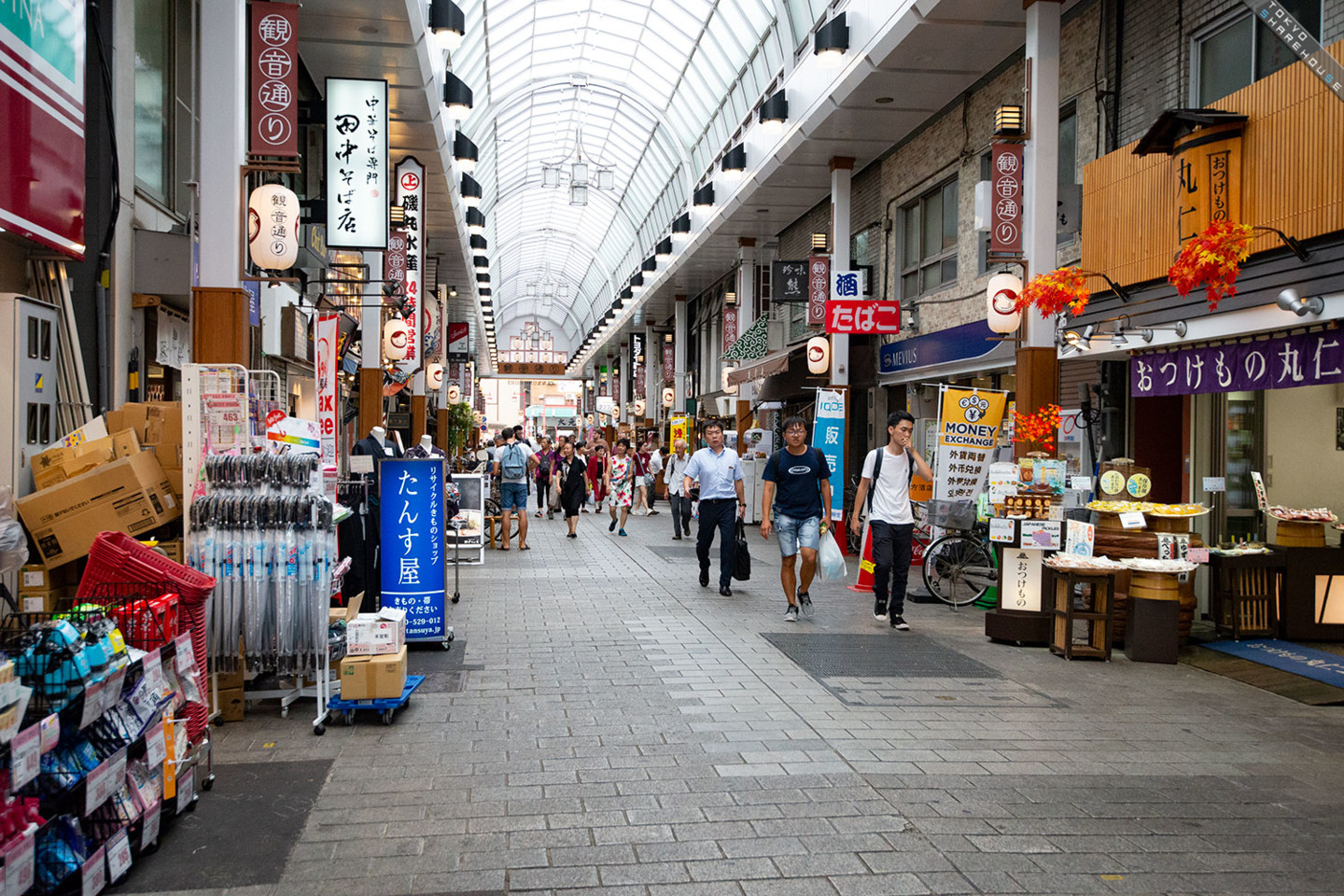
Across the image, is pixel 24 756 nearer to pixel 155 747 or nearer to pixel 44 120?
pixel 155 747

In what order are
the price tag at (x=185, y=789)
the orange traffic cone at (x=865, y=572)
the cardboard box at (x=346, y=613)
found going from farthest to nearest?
the orange traffic cone at (x=865, y=572)
the cardboard box at (x=346, y=613)
the price tag at (x=185, y=789)

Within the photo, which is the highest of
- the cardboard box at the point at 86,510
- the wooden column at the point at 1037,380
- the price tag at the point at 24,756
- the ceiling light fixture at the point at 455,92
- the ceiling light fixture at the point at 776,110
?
the ceiling light fixture at the point at 455,92

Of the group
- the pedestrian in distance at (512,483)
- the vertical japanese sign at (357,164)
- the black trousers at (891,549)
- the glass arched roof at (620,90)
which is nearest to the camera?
the black trousers at (891,549)

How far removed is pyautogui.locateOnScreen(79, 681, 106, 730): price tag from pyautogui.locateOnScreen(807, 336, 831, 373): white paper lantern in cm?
1545

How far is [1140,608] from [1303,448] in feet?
9.37

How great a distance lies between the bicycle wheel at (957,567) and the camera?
10.8 metres

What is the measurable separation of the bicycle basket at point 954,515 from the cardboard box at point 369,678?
626 cm

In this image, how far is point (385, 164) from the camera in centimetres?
1342

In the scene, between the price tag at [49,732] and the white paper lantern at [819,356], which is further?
the white paper lantern at [819,356]

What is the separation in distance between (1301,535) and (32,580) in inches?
358

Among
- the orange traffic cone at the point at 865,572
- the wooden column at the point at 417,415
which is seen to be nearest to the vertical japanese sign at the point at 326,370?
the orange traffic cone at the point at 865,572

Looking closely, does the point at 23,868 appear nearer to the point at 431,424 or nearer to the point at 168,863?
the point at 168,863

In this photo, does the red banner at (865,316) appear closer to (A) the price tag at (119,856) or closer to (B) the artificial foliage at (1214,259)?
(B) the artificial foliage at (1214,259)

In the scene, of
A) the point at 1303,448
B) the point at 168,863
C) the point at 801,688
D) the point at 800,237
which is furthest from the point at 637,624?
the point at 800,237
